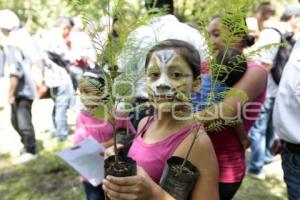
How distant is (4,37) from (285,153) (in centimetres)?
384

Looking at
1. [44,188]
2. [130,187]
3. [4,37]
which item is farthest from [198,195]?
[4,37]

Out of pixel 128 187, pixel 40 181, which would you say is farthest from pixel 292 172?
pixel 40 181

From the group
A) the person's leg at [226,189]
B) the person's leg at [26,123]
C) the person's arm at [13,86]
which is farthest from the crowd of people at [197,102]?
the person's leg at [26,123]

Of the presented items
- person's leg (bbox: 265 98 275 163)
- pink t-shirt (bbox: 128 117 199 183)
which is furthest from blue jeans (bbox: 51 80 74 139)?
pink t-shirt (bbox: 128 117 199 183)

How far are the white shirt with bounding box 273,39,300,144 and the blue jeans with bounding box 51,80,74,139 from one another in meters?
3.92

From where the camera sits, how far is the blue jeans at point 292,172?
190 cm

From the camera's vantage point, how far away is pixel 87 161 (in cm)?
196

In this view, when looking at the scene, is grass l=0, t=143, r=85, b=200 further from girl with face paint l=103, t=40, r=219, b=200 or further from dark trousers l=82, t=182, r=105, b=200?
girl with face paint l=103, t=40, r=219, b=200

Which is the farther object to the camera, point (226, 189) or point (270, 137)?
point (270, 137)

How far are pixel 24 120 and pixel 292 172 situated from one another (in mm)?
3519

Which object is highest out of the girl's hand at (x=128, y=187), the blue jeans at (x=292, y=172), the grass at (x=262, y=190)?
the girl's hand at (x=128, y=187)

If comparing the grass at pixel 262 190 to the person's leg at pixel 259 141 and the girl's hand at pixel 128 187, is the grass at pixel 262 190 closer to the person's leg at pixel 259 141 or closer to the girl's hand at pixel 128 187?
the person's leg at pixel 259 141

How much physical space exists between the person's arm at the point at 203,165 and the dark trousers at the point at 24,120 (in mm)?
3670

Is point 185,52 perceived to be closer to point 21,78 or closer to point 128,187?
point 128,187
